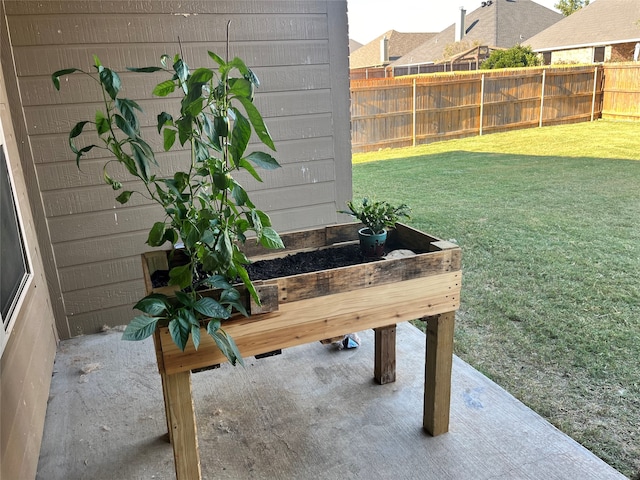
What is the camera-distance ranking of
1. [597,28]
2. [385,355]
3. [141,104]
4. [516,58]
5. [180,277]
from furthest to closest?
[597,28], [516,58], [141,104], [385,355], [180,277]

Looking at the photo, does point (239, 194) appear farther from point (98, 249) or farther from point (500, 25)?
point (500, 25)

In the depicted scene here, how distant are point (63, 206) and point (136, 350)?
90 centimetres

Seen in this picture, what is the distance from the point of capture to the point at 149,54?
9.02 ft

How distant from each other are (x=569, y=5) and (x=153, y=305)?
3115 centimetres

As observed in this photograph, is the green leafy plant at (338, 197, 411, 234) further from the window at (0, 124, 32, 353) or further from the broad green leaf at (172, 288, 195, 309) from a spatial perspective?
the window at (0, 124, 32, 353)

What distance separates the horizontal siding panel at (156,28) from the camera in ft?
8.32

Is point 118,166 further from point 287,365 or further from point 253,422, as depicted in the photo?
point 253,422

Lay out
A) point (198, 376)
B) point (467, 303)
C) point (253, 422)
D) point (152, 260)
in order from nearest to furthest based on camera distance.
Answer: point (152, 260)
point (253, 422)
point (198, 376)
point (467, 303)

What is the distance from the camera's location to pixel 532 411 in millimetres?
2025

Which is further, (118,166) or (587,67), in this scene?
(587,67)

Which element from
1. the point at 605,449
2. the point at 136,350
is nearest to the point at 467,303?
the point at 605,449

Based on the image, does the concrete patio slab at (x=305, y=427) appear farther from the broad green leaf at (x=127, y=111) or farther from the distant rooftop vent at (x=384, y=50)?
the distant rooftop vent at (x=384, y=50)

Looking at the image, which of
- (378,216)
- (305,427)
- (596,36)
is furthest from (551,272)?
(596,36)

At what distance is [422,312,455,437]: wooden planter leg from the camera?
1806 millimetres
